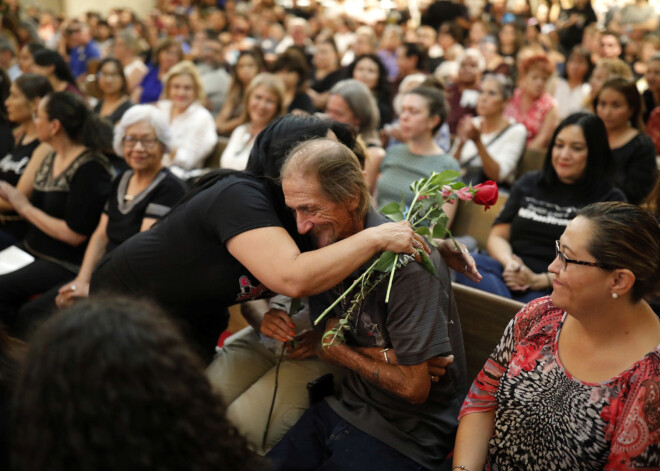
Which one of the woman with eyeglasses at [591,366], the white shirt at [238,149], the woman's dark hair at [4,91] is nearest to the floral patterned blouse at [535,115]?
the white shirt at [238,149]

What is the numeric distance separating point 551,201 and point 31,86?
3319 mm

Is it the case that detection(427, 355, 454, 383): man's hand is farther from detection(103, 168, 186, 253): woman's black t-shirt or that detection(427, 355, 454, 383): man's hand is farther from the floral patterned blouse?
the floral patterned blouse

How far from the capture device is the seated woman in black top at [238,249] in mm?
1705

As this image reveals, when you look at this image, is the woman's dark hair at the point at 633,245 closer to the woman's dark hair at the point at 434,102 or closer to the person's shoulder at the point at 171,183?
the person's shoulder at the point at 171,183

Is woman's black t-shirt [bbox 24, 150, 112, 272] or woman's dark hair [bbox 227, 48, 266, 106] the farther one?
woman's dark hair [bbox 227, 48, 266, 106]

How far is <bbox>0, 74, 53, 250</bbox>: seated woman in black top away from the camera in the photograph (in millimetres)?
3656

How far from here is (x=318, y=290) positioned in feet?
5.71

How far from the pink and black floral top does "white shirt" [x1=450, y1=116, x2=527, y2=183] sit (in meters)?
2.65

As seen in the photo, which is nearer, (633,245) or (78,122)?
(633,245)

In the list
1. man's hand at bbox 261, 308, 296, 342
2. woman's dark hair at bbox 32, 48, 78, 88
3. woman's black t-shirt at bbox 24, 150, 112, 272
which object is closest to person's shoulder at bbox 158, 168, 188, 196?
woman's black t-shirt at bbox 24, 150, 112, 272

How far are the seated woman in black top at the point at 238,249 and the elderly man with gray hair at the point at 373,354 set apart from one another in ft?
0.41

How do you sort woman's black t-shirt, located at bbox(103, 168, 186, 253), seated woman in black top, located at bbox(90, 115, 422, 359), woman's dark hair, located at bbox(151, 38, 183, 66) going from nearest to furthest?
seated woman in black top, located at bbox(90, 115, 422, 359) < woman's black t-shirt, located at bbox(103, 168, 186, 253) < woman's dark hair, located at bbox(151, 38, 183, 66)

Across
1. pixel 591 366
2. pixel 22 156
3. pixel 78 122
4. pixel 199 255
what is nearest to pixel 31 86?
pixel 22 156

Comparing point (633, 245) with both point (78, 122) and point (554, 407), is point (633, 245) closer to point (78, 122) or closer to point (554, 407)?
point (554, 407)
